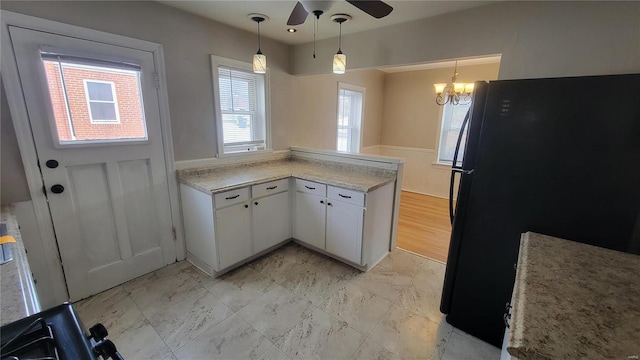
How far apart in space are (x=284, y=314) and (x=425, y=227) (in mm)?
2405

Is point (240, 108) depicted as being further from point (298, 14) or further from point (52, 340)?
point (52, 340)

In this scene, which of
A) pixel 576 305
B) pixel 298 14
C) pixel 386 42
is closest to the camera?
pixel 576 305

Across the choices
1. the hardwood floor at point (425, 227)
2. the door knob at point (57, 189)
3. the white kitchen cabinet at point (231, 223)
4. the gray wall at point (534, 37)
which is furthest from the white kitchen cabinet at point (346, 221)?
the door knob at point (57, 189)

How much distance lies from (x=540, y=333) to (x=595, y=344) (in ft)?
0.41

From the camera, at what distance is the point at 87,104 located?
1.94 m

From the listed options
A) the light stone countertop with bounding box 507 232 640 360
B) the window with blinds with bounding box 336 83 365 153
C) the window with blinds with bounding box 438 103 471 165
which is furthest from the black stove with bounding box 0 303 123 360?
the window with blinds with bounding box 438 103 471 165

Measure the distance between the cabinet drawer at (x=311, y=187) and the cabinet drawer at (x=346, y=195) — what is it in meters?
0.08

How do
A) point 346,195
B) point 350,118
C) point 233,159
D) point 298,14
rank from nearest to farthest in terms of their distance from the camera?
point 298,14, point 346,195, point 233,159, point 350,118

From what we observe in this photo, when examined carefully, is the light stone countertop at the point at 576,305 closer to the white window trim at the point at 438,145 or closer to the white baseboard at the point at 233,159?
the white baseboard at the point at 233,159

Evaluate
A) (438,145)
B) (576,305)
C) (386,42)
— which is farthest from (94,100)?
(438,145)

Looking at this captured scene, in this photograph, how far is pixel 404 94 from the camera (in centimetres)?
526

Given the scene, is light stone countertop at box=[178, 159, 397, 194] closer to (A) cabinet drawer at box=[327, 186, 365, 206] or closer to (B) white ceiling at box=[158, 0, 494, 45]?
(A) cabinet drawer at box=[327, 186, 365, 206]

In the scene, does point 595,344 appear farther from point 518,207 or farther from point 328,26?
point 328,26

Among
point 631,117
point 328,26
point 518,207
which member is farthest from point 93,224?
point 631,117
